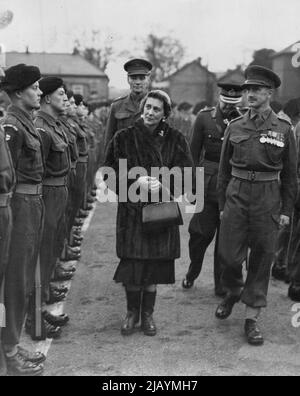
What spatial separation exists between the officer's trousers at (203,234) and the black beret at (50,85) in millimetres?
1836

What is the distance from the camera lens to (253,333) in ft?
16.2

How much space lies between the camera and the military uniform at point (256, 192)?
492cm

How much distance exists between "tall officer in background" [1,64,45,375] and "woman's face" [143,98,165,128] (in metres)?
0.93

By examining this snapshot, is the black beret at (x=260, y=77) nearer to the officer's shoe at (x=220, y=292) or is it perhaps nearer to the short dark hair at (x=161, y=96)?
the short dark hair at (x=161, y=96)

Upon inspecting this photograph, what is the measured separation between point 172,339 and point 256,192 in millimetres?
1387

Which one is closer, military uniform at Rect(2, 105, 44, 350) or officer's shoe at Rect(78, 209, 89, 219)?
military uniform at Rect(2, 105, 44, 350)

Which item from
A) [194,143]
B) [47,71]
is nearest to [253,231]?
[194,143]

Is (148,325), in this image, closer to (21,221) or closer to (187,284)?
(187,284)

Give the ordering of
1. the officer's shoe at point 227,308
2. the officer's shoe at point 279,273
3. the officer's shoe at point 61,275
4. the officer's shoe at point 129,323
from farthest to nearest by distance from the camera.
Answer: the officer's shoe at point 279,273 → the officer's shoe at point 61,275 → the officer's shoe at point 227,308 → the officer's shoe at point 129,323

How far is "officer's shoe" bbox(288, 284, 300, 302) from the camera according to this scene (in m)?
6.08

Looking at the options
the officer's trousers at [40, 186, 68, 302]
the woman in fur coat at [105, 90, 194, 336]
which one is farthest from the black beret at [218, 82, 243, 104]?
the officer's trousers at [40, 186, 68, 302]

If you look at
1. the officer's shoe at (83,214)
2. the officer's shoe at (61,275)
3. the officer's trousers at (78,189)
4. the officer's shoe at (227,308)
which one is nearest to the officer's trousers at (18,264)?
the officer's shoe at (227,308)

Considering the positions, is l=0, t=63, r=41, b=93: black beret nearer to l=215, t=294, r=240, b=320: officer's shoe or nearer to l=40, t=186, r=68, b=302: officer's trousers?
l=40, t=186, r=68, b=302: officer's trousers

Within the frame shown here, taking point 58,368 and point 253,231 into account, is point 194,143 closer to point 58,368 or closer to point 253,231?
point 253,231
